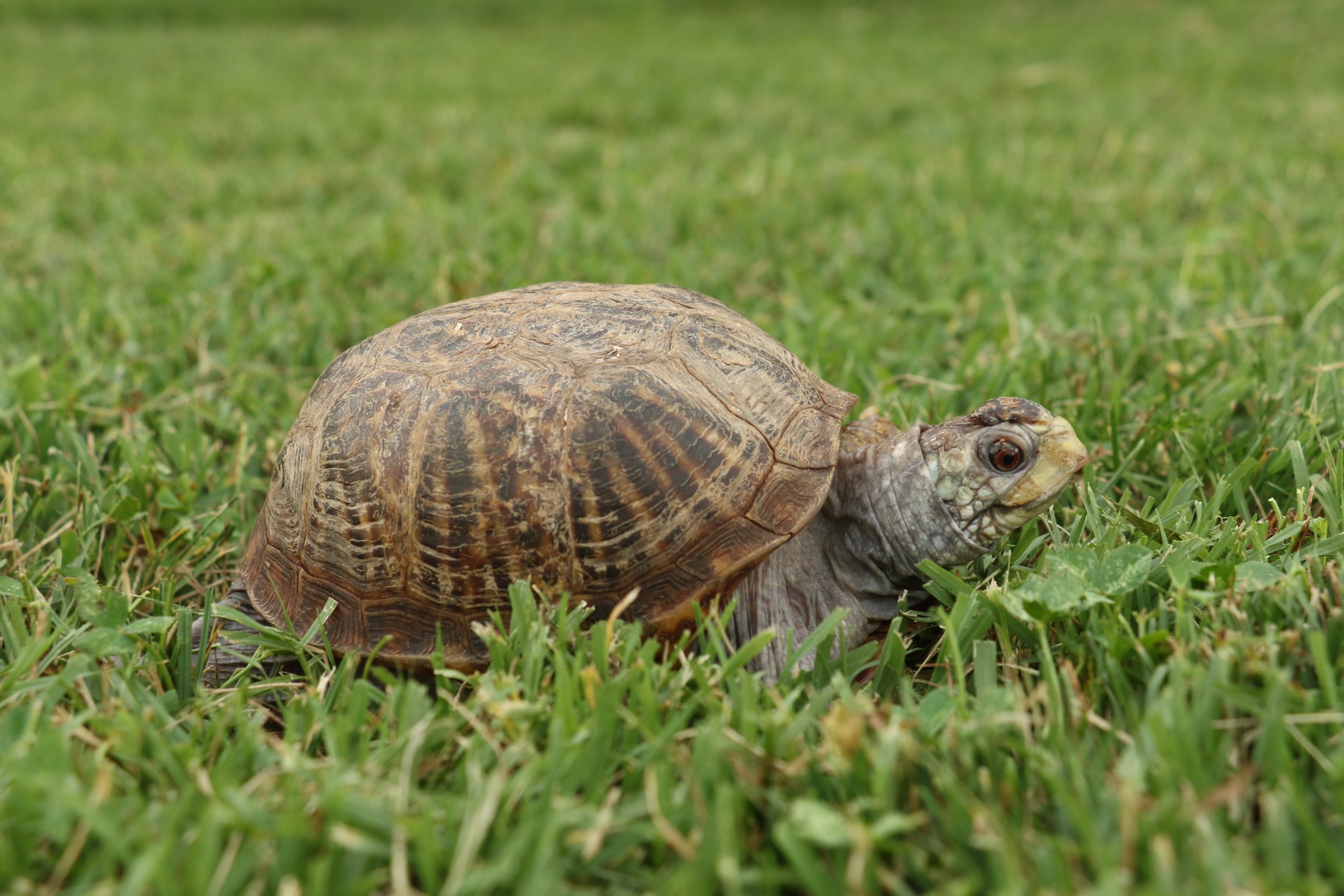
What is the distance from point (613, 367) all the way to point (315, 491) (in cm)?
68

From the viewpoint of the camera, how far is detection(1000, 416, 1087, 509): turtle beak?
6.47 ft

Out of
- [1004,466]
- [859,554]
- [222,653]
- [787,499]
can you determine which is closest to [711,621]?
[787,499]

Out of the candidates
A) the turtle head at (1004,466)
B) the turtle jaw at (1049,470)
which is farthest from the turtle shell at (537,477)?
the turtle jaw at (1049,470)

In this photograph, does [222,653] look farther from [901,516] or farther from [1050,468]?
[1050,468]

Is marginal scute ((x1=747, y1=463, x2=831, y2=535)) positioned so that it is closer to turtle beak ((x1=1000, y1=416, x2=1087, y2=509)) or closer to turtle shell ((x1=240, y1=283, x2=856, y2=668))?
turtle shell ((x1=240, y1=283, x2=856, y2=668))

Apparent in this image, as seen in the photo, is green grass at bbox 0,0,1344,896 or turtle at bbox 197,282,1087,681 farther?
turtle at bbox 197,282,1087,681

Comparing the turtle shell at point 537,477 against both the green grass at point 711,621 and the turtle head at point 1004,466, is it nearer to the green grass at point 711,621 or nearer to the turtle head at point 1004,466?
the green grass at point 711,621

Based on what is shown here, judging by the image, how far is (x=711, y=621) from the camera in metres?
1.95

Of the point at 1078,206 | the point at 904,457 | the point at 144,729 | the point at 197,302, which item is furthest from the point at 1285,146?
the point at 144,729

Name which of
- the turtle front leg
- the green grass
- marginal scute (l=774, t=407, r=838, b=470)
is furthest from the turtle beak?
the turtle front leg

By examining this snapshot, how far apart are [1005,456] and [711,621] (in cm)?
65

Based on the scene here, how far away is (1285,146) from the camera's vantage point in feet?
18.8

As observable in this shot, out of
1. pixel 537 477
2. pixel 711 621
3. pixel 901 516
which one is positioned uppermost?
pixel 537 477

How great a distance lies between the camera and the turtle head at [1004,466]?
1.97m
